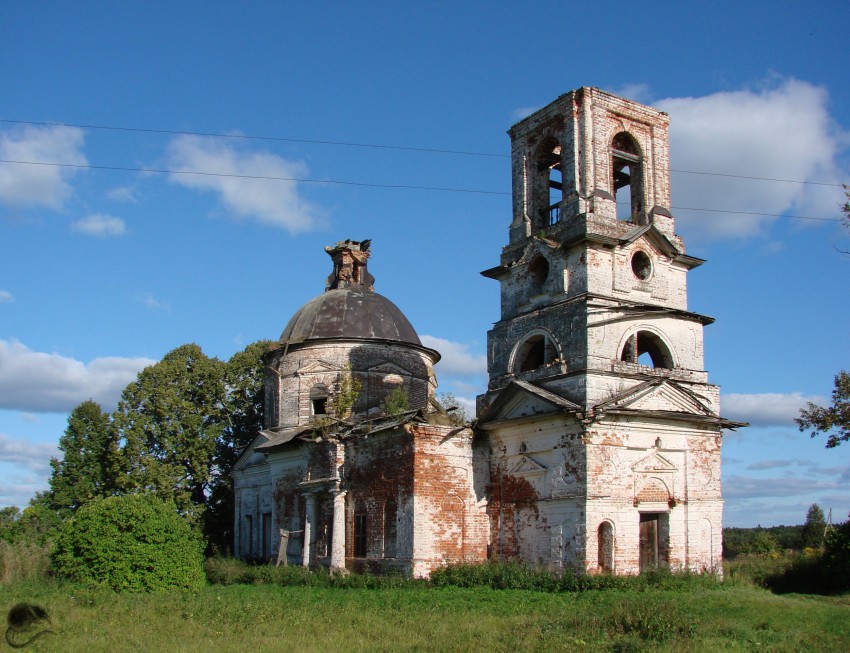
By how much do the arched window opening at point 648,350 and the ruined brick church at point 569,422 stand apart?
5cm

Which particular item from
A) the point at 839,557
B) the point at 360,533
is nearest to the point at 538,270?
the point at 360,533

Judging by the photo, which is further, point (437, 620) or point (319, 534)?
point (319, 534)

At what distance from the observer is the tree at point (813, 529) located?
108 feet

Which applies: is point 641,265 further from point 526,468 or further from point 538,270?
point 526,468

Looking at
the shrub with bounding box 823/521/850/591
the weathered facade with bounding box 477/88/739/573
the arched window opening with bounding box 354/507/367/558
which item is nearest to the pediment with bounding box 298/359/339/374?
the arched window opening with bounding box 354/507/367/558

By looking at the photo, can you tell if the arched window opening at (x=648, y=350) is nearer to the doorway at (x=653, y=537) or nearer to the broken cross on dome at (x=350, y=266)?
the doorway at (x=653, y=537)

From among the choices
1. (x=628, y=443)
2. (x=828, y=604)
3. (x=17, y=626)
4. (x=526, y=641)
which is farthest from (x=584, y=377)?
(x=17, y=626)

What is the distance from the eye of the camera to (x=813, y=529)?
120 ft

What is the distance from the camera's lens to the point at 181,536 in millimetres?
21031

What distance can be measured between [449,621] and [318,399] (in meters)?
15.7

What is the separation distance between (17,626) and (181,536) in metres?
9.03

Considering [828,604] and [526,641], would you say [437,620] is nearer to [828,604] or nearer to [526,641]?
[526,641]

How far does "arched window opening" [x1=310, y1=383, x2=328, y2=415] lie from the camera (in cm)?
2862

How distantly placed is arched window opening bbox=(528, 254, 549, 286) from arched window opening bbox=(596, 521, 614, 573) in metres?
6.25
